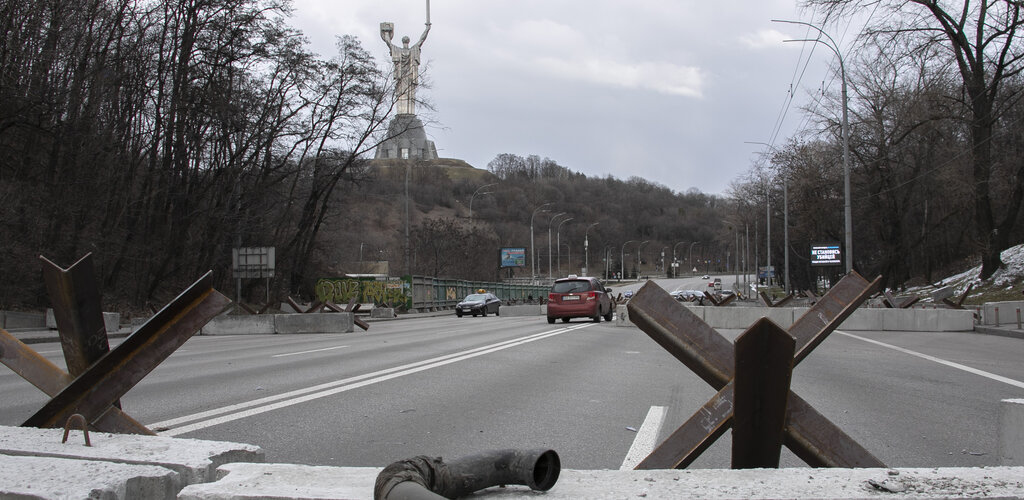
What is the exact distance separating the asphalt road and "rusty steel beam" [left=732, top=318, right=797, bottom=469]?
6.74 ft

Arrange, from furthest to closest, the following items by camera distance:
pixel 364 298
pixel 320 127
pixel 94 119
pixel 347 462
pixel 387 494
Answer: pixel 364 298 → pixel 320 127 → pixel 94 119 → pixel 347 462 → pixel 387 494

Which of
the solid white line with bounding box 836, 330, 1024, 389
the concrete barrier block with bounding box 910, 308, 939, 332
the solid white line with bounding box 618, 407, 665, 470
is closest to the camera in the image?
the solid white line with bounding box 618, 407, 665, 470

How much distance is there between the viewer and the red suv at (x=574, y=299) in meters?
28.3

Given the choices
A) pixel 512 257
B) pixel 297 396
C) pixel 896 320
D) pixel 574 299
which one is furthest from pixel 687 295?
pixel 297 396

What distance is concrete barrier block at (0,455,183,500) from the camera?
2.67m

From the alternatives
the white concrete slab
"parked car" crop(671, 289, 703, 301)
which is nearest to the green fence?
"parked car" crop(671, 289, 703, 301)

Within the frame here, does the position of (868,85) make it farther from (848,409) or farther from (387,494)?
(387,494)

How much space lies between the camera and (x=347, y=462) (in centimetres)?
A: 514

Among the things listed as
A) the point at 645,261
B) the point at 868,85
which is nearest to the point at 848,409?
the point at 868,85

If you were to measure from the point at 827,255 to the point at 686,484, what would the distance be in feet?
153

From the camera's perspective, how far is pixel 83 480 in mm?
2756

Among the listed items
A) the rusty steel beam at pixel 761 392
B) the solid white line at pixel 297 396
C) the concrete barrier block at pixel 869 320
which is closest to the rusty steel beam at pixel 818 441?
the rusty steel beam at pixel 761 392

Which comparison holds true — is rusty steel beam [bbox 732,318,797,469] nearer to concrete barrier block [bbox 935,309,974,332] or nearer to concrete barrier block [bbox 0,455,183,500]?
concrete barrier block [bbox 0,455,183,500]

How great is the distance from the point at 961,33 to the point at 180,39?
34980mm
